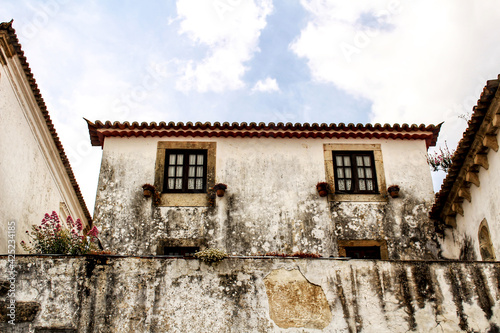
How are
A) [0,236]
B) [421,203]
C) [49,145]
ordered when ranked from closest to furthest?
[0,236], [421,203], [49,145]

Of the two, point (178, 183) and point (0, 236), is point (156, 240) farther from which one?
point (0, 236)

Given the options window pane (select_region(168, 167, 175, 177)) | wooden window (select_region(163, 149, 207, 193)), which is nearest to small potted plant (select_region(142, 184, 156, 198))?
wooden window (select_region(163, 149, 207, 193))

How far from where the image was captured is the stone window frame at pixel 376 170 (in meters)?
13.2

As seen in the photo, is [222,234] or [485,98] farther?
[222,234]

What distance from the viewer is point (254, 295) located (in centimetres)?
951

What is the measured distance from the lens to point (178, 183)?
13383 mm

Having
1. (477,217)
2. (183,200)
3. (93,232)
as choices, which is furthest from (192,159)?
(477,217)

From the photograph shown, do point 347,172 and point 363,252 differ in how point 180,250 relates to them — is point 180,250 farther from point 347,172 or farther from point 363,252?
point 347,172

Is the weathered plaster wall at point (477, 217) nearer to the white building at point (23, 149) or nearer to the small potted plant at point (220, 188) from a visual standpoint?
the small potted plant at point (220, 188)

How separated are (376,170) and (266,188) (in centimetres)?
295

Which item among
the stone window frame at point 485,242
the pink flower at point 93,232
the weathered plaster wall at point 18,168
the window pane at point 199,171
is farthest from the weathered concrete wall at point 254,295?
the window pane at point 199,171

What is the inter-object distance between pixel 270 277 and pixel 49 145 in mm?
9007

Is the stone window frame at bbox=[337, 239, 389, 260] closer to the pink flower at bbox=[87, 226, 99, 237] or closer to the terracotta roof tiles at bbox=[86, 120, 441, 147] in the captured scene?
the terracotta roof tiles at bbox=[86, 120, 441, 147]

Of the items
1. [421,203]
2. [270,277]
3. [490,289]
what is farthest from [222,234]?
[490,289]
